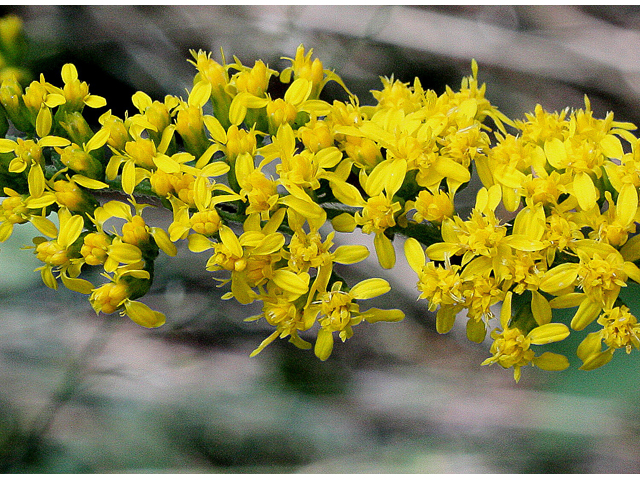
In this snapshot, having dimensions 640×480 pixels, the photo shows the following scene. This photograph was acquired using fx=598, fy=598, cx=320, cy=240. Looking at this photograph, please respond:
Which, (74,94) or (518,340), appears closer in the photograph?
(518,340)


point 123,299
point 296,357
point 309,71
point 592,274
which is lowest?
point 296,357

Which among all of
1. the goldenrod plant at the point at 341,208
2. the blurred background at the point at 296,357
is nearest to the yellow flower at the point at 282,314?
the goldenrod plant at the point at 341,208

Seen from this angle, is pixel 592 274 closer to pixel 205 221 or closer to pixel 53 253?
pixel 205 221

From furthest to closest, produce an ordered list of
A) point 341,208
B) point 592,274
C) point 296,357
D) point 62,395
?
point 296,357 → point 62,395 → point 341,208 → point 592,274

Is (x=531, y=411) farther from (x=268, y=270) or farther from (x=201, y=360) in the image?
(x=268, y=270)

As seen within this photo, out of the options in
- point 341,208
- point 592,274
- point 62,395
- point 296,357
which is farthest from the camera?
point 296,357

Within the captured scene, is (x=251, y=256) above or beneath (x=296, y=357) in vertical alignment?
above

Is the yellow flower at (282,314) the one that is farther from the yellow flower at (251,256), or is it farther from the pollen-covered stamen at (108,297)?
the pollen-covered stamen at (108,297)

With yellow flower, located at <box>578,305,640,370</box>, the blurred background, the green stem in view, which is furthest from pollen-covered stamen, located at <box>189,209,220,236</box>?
the green stem

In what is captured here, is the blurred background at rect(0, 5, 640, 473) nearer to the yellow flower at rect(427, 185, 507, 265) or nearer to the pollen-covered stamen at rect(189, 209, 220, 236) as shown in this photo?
the yellow flower at rect(427, 185, 507, 265)

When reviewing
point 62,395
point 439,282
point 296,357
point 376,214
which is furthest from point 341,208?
point 62,395
